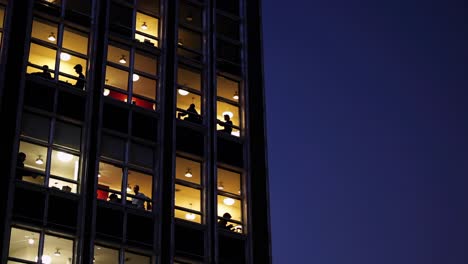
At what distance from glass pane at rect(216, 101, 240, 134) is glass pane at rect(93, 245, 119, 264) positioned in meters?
9.37

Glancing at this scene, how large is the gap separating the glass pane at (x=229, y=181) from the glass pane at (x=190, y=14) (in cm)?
766

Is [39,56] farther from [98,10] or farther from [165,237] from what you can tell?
[165,237]

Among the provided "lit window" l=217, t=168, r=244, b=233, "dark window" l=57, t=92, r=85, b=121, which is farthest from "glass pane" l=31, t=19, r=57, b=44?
"lit window" l=217, t=168, r=244, b=233

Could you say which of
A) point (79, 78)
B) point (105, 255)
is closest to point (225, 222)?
point (105, 255)

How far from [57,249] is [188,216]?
6765mm

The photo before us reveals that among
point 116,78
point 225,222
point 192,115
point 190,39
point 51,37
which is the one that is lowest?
point 225,222

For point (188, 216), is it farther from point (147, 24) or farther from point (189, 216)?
point (147, 24)

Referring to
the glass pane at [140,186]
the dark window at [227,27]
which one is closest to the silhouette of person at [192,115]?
the glass pane at [140,186]

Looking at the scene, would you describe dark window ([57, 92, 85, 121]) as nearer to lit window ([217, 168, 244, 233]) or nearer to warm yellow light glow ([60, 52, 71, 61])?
warm yellow light glow ([60, 52, 71, 61])

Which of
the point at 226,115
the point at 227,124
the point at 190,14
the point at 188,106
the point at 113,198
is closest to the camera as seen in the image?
the point at 113,198

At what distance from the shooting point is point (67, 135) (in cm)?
4150

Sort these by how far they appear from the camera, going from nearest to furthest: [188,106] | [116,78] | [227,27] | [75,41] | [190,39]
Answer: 1. [75,41]
2. [116,78]
3. [188,106]
4. [190,39]
5. [227,27]

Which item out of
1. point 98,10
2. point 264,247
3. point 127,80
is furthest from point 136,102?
point 264,247

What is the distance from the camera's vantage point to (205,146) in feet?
151
